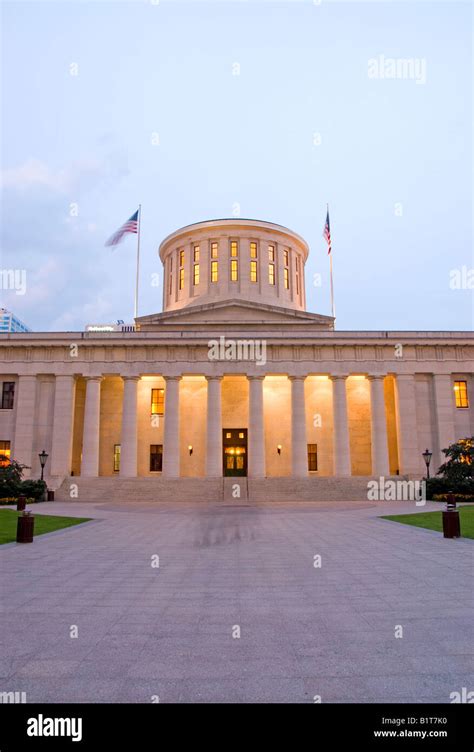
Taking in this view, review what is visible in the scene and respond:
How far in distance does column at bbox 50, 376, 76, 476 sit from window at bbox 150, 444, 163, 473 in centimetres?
779

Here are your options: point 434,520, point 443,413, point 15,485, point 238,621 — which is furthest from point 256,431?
point 238,621

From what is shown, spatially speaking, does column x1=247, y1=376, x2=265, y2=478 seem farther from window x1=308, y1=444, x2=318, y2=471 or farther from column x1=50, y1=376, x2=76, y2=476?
column x1=50, y1=376, x2=76, y2=476

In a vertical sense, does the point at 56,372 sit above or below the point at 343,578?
above

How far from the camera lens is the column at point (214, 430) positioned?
42.4 m

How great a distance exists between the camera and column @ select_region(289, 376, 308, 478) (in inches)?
1697

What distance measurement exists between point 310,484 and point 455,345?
19.0 meters

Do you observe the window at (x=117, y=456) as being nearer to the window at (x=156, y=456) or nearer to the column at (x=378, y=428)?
the window at (x=156, y=456)

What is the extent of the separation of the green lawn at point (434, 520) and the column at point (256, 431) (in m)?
19.7

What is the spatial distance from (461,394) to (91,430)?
109ft

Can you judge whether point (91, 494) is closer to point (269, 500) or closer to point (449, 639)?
point (269, 500)

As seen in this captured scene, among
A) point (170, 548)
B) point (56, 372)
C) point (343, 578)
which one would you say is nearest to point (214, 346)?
point (56, 372)

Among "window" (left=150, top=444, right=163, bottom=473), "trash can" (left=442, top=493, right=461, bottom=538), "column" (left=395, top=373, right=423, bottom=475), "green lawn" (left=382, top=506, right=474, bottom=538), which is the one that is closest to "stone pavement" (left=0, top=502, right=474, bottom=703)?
"trash can" (left=442, top=493, right=461, bottom=538)

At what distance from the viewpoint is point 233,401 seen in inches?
1933
